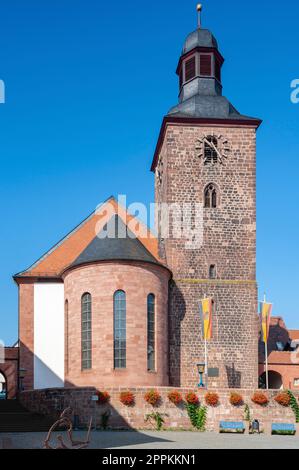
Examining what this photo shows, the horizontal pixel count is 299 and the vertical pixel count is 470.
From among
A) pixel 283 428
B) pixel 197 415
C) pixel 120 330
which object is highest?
pixel 120 330

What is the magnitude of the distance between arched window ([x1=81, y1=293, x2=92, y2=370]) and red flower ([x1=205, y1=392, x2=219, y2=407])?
604 cm

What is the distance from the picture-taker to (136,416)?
2989 centimetres

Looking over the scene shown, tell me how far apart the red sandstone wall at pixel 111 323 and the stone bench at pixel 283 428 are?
6.82 m

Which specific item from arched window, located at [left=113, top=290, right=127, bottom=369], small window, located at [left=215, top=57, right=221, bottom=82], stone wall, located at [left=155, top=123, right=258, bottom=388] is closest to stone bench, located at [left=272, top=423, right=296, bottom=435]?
arched window, located at [left=113, top=290, right=127, bottom=369]

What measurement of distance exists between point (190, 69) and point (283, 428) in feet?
67.9

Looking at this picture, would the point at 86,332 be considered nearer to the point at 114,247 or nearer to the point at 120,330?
the point at 120,330

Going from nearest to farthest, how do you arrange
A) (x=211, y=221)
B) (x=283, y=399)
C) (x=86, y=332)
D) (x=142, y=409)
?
1. (x=142, y=409)
2. (x=283, y=399)
3. (x=86, y=332)
4. (x=211, y=221)

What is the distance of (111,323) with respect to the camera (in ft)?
113

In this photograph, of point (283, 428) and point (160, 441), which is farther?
point (283, 428)

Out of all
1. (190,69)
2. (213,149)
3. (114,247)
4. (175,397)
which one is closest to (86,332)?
(114,247)

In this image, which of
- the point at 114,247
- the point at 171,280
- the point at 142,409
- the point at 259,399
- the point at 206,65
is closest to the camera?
the point at 142,409

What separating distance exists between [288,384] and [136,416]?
1578cm
